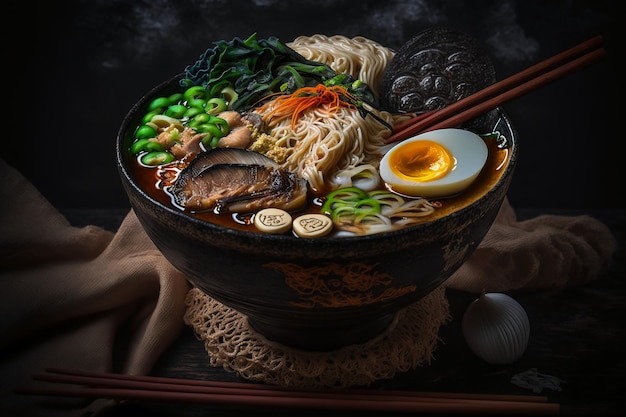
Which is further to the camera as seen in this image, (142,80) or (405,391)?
(142,80)

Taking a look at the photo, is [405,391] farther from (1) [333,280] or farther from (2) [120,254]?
(2) [120,254]

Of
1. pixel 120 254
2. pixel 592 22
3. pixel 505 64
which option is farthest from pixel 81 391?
pixel 592 22

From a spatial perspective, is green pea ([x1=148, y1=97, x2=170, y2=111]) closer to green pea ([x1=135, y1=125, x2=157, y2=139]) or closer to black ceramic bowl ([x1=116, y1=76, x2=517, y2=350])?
green pea ([x1=135, y1=125, x2=157, y2=139])

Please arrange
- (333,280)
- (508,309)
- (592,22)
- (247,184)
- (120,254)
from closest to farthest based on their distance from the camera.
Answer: (333,280)
(247,184)
(508,309)
(120,254)
(592,22)

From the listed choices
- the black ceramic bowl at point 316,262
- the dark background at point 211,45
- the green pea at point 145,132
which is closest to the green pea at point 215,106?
the green pea at point 145,132

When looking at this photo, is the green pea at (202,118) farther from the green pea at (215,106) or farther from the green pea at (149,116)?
the green pea at (149,116)

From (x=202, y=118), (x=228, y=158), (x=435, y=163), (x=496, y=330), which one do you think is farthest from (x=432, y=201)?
(x=202, y=118)

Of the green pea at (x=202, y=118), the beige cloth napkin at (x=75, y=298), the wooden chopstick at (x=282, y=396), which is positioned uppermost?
the green pea at (x=202, y=118)
